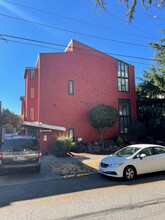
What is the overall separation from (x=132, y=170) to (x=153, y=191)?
77.8 inches

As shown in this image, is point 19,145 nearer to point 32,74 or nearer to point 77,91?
point 77,91

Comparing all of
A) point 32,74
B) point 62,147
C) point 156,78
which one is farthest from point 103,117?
point 32,74

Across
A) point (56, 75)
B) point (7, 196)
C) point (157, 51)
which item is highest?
point (157, 51)

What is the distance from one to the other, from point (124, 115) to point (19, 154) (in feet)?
57.3

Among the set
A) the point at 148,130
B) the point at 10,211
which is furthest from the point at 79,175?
the point at 148,130

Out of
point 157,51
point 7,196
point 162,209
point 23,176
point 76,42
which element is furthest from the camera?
point 76,42

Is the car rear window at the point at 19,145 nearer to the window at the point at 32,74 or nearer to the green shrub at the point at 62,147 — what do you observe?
the green shrub at the point at 62,147

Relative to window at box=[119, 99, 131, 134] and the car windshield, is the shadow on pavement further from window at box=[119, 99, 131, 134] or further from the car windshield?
window at box=[119, 99, 131, 134]

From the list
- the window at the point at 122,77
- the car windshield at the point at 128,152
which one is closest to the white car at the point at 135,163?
the car windshield at the point at 128,152

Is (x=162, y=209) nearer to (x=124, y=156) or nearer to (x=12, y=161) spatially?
(x=124, y=156)

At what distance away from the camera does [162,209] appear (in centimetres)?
536

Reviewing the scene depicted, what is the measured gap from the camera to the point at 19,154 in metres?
9.60

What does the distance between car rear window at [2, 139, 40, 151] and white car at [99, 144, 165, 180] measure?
10.8 feet

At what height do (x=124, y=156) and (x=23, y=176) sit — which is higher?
(x=124, y=156)
